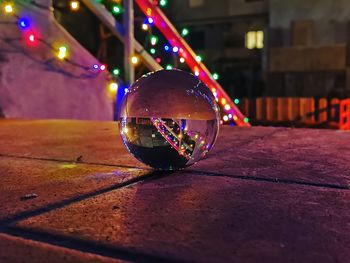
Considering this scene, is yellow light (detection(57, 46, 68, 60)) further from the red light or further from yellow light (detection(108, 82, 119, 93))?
yellow light (detection(108, 82, 119, 93))

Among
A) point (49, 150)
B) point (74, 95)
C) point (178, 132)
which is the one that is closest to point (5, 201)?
point (178, 132)

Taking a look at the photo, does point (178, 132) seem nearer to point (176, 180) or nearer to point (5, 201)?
point (176, 180)

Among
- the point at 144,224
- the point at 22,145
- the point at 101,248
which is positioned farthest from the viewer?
the point at 22,145

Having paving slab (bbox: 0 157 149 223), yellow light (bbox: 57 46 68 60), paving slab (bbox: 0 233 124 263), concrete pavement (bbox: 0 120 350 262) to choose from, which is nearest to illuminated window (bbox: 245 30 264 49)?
yellow light (bbox: 57 46 68 60)

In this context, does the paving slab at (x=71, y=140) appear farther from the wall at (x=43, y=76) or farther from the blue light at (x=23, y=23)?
the blue light at (x=23, y=23)

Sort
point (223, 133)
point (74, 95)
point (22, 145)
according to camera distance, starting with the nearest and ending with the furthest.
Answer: point (22, 145) → point (223, 133) → point (74, 95)
